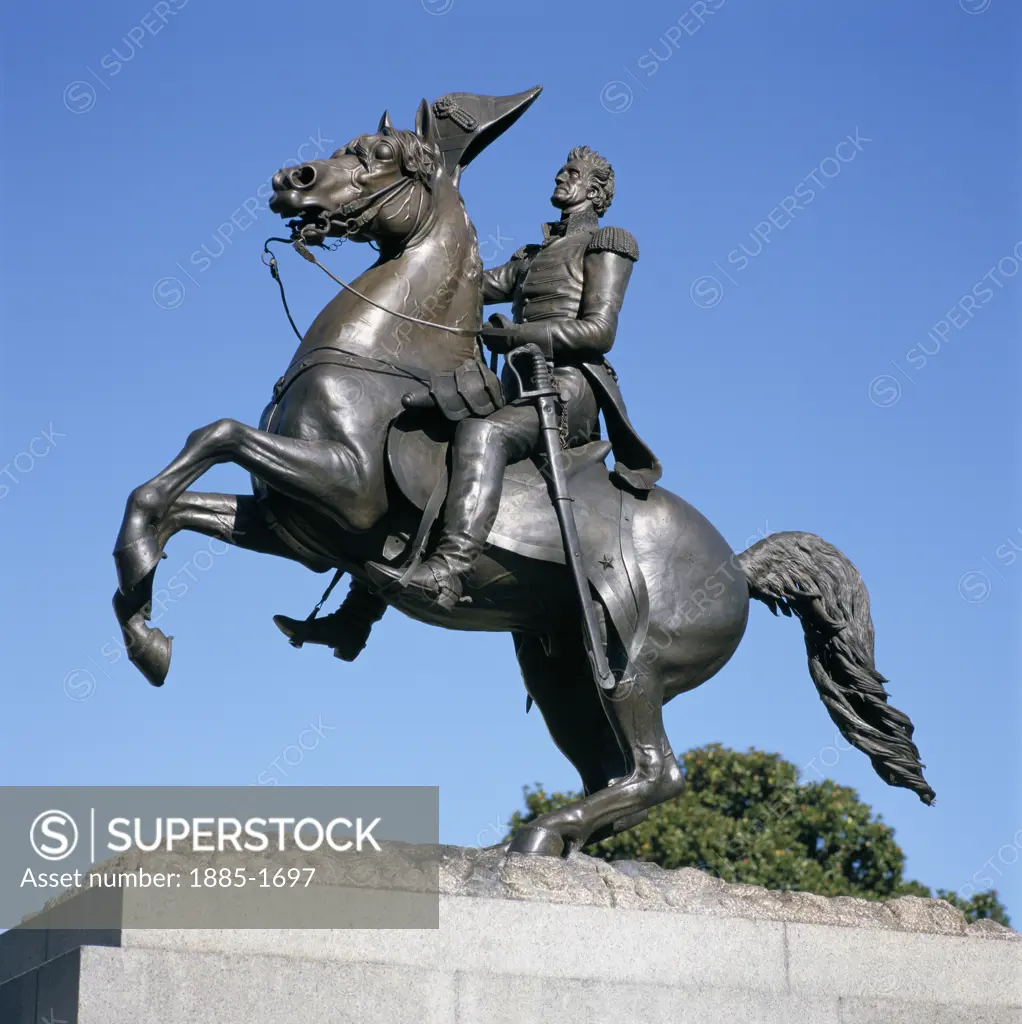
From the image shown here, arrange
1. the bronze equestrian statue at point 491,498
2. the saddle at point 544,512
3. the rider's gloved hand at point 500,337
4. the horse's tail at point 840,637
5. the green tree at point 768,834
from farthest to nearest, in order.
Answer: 1. the green tree at point 768,834
2. the horse's tail at point 840,637
3. the rider's gloved hand at point 500,337
4. the saddle at point 544,512
5. the bronze equestrian statue at point 491,498

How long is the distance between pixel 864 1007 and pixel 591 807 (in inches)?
66.1

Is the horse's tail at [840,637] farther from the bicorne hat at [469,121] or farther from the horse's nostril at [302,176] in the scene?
the horse's nostril at [302,176]

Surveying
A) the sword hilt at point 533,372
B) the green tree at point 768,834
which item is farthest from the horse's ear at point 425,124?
the green tree at point 768,834

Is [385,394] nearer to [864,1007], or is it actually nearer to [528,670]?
[528,670]

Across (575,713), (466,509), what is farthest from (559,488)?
(575,713)

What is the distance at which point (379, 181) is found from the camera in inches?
397

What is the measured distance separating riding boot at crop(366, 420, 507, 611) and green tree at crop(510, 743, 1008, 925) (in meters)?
14.8

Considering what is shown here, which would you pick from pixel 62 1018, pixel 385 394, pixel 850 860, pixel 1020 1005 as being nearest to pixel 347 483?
pixel 385 394

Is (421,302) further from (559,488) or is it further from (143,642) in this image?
(143,642)

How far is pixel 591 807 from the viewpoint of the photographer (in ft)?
32.0

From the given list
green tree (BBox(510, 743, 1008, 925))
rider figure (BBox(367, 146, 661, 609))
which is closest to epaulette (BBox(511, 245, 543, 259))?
rider figure (BBox(367, 146, 661, 609))

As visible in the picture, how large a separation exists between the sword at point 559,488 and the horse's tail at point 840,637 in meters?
1.43

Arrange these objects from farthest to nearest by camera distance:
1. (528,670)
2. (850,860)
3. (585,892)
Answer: (850,860)
(528,670)
(585,892)

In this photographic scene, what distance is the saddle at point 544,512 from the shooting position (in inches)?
380
